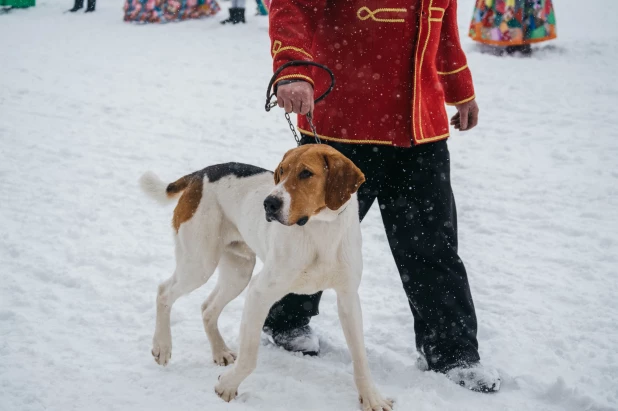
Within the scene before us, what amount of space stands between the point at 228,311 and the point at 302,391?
40.7 inches

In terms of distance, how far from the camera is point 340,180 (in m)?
2.37

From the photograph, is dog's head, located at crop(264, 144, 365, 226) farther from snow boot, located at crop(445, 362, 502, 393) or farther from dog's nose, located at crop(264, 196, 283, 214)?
snow boot, located at crop(445, 362, 502, 393)

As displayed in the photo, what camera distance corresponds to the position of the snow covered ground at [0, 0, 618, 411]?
2.93 m

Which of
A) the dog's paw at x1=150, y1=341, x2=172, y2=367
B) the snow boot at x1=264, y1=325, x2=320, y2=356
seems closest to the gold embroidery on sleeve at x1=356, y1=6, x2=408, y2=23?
the snow boot at x1=264, y1=325, x2=320, y2=356

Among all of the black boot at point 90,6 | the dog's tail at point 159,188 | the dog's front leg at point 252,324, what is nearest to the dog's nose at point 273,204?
the dog's front leg at point 252,324

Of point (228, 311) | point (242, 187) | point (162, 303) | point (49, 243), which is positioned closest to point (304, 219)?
point (242, 187)

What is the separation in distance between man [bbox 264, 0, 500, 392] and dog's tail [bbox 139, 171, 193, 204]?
32.0 inches

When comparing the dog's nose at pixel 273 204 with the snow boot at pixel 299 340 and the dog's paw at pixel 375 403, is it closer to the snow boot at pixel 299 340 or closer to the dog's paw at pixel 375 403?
the dog's paw at pixel 375 403

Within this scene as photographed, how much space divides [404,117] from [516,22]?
28.9ft

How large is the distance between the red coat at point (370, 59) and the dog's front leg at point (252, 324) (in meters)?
0.75

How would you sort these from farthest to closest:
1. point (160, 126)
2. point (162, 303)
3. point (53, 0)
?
point (53, 0) → point (160, 126) → point (162, 303)

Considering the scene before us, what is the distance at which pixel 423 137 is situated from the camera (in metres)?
2.84

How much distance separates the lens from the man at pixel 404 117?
8.91ft

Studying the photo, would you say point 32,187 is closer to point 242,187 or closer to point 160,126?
A: point 160,126
